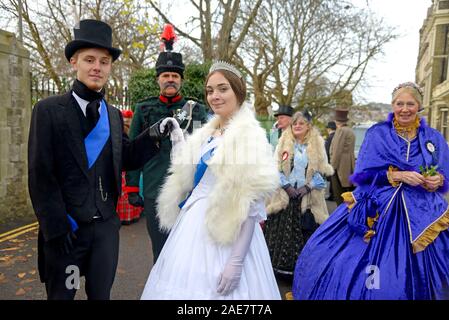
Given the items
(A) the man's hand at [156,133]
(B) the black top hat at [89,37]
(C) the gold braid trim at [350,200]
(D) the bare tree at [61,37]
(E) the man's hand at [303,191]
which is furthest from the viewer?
(D) the bare tree at [61,37]

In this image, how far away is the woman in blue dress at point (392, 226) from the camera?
2574mm

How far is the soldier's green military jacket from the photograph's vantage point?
111 inches

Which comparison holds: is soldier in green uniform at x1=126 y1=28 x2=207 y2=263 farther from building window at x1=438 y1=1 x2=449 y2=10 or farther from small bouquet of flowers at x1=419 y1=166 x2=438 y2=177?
building window at x1=438 y1=1 x2=449 y2=10

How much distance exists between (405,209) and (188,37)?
7.99m

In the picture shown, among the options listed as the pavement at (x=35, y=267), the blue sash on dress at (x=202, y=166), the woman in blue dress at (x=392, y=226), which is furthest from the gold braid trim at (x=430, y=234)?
the blue sash on dress at (x=202, y=166)

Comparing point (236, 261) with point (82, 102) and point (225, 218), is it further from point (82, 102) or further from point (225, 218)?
point (82, 102)

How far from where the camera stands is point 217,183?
6.39 ft

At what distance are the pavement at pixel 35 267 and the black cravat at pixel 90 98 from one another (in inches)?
82.8

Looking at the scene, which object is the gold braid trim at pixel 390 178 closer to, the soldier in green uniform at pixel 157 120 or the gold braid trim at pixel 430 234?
the gold braid trim at pixel 430 234

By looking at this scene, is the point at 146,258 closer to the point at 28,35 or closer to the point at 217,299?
the point at 217,299

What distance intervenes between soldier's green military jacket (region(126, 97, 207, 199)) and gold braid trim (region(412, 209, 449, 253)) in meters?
1.90

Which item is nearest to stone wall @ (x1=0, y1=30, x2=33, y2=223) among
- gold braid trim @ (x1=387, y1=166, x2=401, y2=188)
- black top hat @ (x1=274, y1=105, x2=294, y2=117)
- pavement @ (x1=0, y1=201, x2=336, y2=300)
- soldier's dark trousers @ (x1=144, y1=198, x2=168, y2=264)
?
pavement @ (x1=0, y1=201, x2=336, y2=300)

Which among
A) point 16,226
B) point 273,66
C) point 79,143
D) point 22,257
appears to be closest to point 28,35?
point 273,66

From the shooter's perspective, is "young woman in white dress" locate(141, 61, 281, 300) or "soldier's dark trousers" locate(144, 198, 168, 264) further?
"soldier's dark trousers" locate(144, 198, 168, 264)
